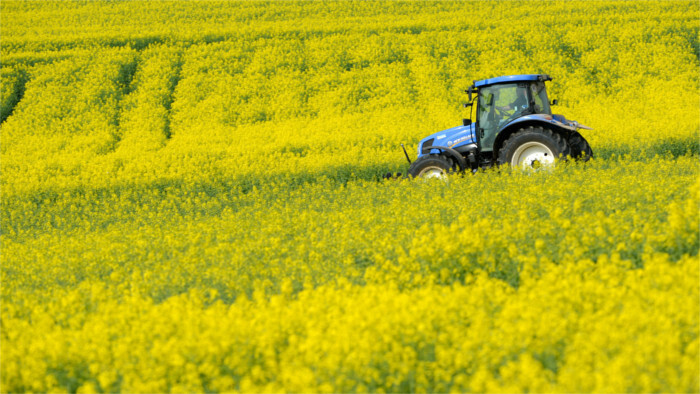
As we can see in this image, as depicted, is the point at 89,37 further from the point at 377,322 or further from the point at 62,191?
the point at 377,322

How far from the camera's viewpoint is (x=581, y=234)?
6.71 metres

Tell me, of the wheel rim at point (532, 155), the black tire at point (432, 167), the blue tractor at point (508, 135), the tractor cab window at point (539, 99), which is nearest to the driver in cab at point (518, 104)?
the blue tractor at point (508, 135)

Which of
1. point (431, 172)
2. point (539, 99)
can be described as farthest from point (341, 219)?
point (539, 99)

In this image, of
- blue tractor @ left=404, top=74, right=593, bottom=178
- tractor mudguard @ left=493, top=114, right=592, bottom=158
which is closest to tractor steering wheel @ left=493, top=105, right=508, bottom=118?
blue tractor @ left=404, top=74, right=593, bottom=178

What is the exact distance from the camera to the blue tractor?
35.3ft

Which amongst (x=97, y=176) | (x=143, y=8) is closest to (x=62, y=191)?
(x=97, y=176)

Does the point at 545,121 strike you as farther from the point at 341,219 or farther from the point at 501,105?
the point at 341,219

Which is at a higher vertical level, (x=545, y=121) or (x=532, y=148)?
(x=545, y=121)

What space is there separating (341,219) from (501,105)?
169 inches

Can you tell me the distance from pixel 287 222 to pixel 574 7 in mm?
26240

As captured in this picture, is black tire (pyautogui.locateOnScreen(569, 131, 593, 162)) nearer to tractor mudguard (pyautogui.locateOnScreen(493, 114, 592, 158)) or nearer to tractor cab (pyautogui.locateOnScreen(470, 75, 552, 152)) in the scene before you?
tractor mudguard (pyautogui.locateOnScreen(493, 114, 592, 158))

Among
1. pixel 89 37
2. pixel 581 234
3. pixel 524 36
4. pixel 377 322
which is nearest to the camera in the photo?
pixel 377 322

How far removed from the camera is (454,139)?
12.7 meters

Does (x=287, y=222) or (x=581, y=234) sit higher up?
(x=287, y=222)
